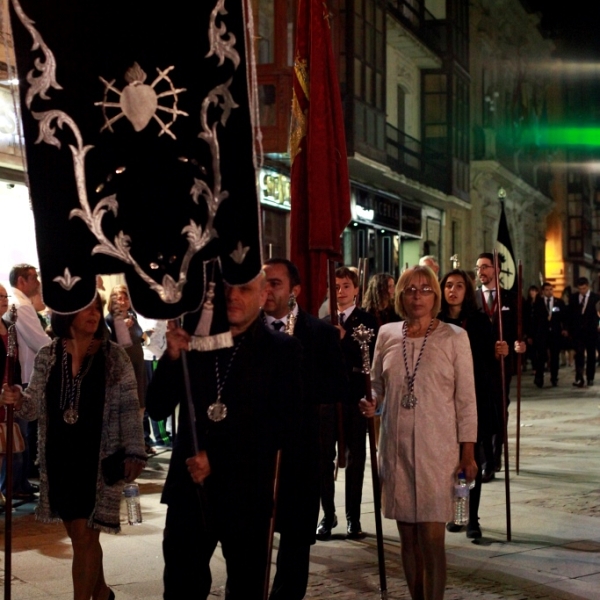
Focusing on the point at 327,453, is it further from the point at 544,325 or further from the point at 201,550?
the point at 544,325

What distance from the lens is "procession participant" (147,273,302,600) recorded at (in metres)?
4.81

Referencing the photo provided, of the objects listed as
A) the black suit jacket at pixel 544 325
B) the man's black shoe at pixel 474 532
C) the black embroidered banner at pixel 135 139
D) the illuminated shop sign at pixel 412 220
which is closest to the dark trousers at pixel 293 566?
the black embroidered banner at pixel 135 139

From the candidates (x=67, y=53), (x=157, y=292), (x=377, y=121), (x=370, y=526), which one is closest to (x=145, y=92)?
(x=67, y=53)

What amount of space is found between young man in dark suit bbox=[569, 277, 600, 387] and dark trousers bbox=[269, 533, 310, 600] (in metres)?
19.4

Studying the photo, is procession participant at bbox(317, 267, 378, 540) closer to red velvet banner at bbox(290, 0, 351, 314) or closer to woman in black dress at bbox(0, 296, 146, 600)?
red velvet banner at bbox(290, 0, 351, 314)

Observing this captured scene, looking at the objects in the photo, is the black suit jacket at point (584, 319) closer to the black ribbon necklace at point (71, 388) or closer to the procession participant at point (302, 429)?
the procession participant at point (302, 429)

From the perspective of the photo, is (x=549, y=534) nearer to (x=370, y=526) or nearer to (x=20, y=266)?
(x=370, y=526)

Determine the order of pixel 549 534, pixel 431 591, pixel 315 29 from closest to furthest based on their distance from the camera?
pixel 431 591
pixel 315 29
pixel 549 534

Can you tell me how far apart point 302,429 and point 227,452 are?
107 cm

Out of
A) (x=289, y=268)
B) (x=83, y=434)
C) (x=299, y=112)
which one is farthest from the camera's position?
(x=299, y=112)

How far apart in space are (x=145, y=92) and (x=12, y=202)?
11025 millimetres

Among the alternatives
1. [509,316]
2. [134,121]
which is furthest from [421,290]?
[509,316]

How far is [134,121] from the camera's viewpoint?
16.2 ft

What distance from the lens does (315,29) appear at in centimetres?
788
